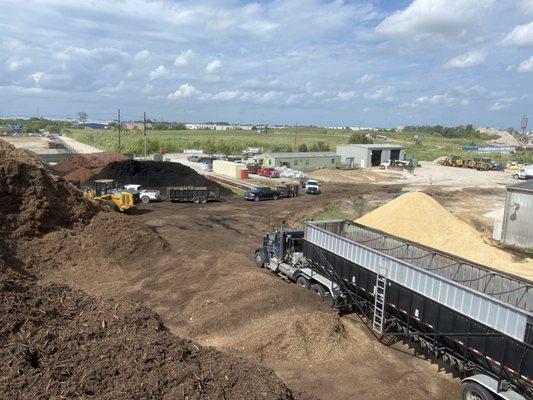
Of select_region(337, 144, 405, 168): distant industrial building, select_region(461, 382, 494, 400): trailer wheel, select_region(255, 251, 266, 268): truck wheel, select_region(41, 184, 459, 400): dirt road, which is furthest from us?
select_region(337, 144, 405, 168): distant industrial building

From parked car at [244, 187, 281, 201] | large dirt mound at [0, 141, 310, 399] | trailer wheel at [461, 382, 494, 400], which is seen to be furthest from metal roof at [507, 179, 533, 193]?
large dirt mound at [0, 141, 310, 399]

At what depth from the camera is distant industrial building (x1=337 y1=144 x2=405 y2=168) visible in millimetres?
81062

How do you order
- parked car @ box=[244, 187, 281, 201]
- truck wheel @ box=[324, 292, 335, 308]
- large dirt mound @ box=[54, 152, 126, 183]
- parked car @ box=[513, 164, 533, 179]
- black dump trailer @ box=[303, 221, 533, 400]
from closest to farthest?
black dump trailer @ box=[303, 221, 533, 400] < truck wheel @ box=[324, 292, 335, 308] < parked car @ box=[244, 187, 281, 201] < large dirt mound @ box=[54, 152, 126, 183] < parked car @ box=[513, 164, 533, 179]

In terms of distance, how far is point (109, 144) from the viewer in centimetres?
11719

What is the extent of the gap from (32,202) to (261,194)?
2561 centimetres

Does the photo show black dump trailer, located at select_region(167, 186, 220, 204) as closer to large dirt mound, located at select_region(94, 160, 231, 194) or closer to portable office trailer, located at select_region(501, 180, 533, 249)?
large dirt mound, located at select_region(94, 160, 231, 194)

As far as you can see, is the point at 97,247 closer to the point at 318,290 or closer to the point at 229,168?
the point at 318,290

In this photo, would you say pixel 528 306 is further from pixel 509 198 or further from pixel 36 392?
pixel 509 198

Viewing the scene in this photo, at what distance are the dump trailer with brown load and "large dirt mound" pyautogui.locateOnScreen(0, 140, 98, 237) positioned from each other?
12074 millimetres

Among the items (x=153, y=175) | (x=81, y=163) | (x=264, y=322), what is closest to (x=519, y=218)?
(x=264, y=322)

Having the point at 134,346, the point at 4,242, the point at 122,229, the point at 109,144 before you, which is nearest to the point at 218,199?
the point at 122,229

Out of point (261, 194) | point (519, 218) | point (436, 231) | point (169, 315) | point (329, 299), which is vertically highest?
point (519, 218)

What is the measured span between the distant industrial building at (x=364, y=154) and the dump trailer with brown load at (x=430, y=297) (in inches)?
2440

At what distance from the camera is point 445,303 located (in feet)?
41.5
